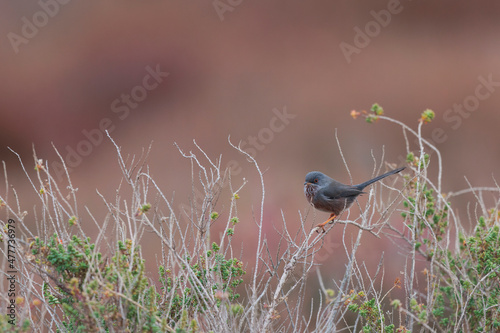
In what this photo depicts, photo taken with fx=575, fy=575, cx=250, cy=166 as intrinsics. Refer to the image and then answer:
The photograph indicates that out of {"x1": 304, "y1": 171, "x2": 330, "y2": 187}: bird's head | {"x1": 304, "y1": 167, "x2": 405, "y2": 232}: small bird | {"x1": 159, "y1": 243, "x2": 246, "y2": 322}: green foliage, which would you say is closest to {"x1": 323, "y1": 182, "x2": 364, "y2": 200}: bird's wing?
{"x1": 304, "y1": 167, "x2": 405, "y2": 232}: small bird

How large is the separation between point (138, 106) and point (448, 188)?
270 inches

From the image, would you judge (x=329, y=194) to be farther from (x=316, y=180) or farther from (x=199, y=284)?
(x=199, y=284)

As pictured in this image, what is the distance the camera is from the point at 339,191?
6.04 meters

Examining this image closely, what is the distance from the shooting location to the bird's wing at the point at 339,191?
600cm

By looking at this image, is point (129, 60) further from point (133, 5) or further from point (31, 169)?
point (31, 169)

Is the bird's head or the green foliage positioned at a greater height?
the bird's head

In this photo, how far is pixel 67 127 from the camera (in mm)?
12445

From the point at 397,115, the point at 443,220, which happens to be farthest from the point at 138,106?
the point at 443,220

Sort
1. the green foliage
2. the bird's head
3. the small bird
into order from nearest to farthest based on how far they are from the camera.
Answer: the green foliage < the small bird < the bird's head

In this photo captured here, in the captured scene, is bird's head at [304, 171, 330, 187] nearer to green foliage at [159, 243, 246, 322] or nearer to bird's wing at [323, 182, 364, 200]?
bird's wing at [323, 182, 364, 200]

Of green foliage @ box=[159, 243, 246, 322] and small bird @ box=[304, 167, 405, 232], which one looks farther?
small bird @ box=[304, 167, 405, 232]

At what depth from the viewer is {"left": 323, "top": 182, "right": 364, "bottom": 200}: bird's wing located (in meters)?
6.00

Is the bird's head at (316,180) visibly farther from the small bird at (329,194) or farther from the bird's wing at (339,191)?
the bird's wing at (339,191)

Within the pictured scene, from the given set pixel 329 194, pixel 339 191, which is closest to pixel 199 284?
pixel 329 194
